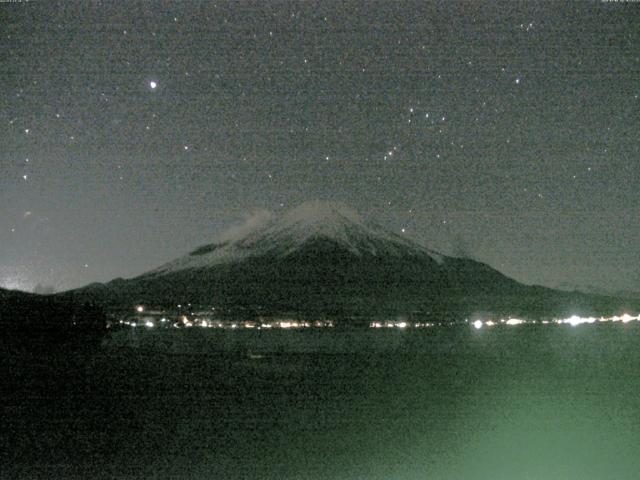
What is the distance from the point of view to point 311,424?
15.1 meters

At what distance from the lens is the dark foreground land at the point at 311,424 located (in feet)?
35.8

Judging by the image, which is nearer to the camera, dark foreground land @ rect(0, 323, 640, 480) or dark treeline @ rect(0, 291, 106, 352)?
dark foreground land @ rect(0, 323, 640, 480)

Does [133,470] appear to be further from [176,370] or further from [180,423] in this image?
[176,370]

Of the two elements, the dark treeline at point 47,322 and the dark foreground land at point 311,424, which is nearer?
the dark foreground land at point 311,424

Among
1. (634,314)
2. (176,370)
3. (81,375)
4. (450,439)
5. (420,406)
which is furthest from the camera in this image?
(634,314)

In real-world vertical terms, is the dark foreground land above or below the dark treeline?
below

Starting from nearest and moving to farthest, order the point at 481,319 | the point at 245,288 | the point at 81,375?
the point at 81,375
the point at 481,319
the point at 245,288

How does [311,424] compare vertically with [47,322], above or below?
below

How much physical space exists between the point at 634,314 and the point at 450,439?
7093 inches

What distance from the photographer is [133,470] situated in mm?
10773

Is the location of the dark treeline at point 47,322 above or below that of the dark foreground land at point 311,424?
above

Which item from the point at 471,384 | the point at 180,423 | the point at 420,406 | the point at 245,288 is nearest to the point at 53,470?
the point at 180,423

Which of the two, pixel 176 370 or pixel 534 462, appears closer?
pixel 534 462

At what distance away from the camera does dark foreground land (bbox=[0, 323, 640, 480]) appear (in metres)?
10.9
